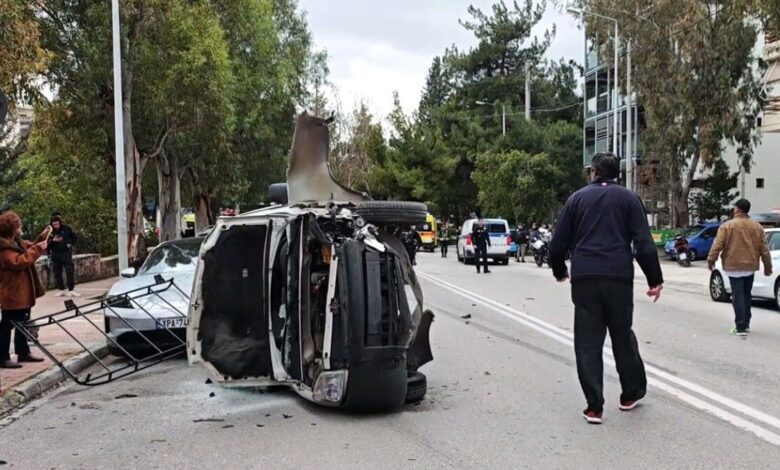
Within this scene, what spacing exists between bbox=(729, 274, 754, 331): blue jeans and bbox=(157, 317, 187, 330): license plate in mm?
7000


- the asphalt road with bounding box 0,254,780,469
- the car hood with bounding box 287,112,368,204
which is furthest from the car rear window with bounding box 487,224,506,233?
the car hood with bounding box 287,112,368,204

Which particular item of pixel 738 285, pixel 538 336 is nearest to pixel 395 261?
pixel 538 336

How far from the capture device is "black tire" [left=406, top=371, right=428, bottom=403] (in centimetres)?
643

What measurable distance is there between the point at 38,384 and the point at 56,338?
10.6 ft

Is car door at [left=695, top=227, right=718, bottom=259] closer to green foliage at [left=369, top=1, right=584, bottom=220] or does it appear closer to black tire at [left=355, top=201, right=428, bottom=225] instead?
green foliage at [left=369, top=1, right=584, bottom=220]

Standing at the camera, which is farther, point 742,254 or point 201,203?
point 201,203

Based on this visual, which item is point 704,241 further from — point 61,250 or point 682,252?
point 61,250

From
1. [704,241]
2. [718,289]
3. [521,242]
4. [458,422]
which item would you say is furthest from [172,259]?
[704,241]

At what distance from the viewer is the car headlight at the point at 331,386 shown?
587 cm

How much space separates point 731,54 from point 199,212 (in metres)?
22.6

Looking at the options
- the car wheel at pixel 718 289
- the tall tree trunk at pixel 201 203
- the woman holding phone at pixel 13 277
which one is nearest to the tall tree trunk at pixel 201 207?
the tall tree trunk at pixel 201 203

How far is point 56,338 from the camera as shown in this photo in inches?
414

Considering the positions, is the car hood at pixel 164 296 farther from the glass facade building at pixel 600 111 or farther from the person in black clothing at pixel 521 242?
the glass facade building at pixel 600 111

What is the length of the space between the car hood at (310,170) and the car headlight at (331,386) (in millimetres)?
2213
